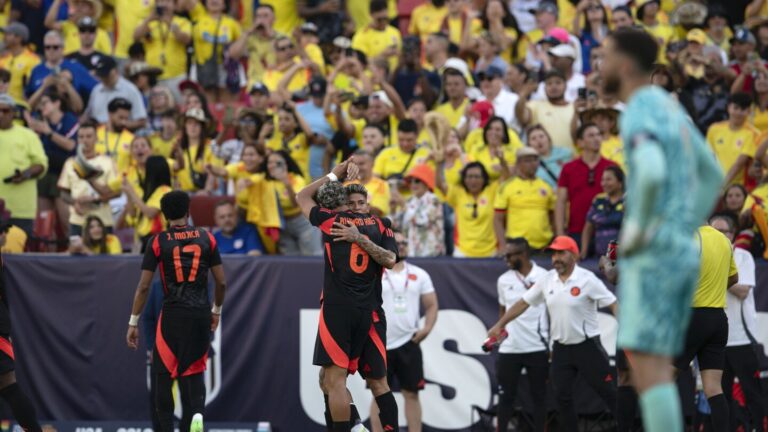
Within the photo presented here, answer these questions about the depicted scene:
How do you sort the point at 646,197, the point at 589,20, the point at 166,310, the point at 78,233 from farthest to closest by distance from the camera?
1. the point at 589,20
2. the point at 78,233
3. the point at 166,310
4. the point at 646,197

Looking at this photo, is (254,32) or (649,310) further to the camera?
(254,32)

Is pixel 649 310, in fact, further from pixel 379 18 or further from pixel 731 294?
pixel 379 18

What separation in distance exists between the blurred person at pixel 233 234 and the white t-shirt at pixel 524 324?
339 cm

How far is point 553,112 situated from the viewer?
1530cm

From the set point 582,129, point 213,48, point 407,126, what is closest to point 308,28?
point 213,48

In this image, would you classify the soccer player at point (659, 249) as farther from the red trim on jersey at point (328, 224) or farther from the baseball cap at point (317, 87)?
the baseball cap at point (317, 87)

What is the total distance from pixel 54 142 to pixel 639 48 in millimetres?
12004

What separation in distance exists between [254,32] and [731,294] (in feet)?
31.1

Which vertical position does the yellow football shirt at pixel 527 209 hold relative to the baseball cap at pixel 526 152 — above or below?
below

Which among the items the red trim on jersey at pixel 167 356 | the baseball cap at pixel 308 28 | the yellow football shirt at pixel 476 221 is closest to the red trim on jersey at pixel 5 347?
the red trim on jersey at pixel 167 356

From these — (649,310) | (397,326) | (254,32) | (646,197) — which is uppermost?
(254,32)

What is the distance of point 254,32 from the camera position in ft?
60.6

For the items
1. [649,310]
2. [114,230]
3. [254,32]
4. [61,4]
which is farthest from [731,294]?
[61,4]

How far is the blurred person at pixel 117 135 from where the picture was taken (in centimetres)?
1573
